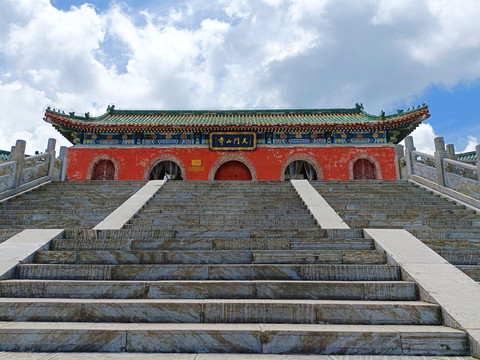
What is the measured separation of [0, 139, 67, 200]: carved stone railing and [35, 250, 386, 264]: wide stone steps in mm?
4536

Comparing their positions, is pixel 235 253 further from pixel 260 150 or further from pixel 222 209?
pixel 260 150

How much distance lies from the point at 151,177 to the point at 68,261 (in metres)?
11.1

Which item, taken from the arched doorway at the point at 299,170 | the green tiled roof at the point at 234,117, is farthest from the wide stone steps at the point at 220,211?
the arched doorway at the point at 299,170

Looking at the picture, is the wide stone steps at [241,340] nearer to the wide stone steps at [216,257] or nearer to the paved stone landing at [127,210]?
the wide stone steps at [216,257]

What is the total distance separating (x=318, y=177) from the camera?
44.2ft

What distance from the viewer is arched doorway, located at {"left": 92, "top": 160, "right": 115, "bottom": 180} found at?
13.9 m

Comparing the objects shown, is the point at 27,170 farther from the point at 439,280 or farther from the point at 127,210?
the point at 439,280

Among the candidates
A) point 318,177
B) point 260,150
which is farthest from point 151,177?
point 318,177

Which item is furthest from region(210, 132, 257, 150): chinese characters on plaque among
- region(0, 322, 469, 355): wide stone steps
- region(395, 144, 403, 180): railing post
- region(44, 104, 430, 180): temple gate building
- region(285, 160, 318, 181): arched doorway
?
region(0, 322, 469, 355): wide stone steps

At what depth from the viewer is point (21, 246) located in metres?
3.62

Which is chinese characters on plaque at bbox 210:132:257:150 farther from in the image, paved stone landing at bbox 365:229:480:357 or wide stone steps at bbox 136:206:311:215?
paved stone landing at bbox 365:229:480:357

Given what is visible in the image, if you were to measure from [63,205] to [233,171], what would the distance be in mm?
8724

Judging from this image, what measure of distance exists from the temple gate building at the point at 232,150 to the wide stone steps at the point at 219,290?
35.5 feet

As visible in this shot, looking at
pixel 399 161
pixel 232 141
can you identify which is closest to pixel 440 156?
pixel 399 161
